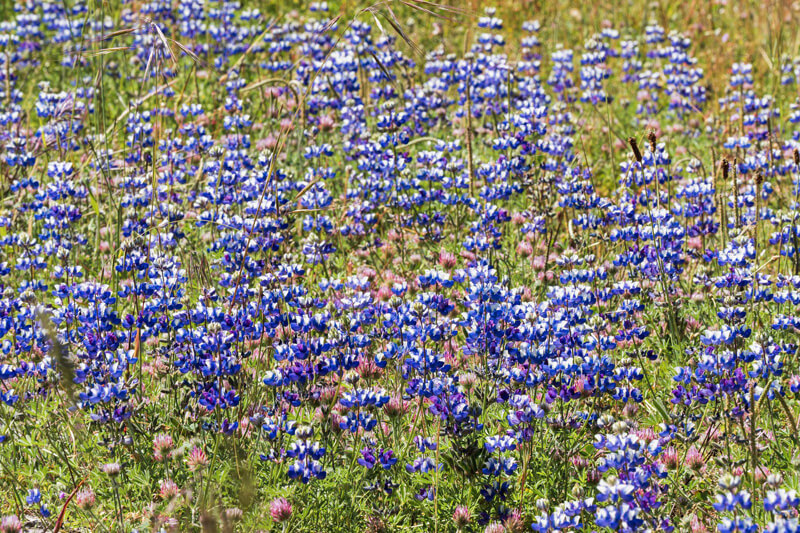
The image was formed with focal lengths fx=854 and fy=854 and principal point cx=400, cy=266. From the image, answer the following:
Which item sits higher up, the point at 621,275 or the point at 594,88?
the point at 594,88

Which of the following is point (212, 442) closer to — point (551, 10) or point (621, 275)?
point (621, 275)

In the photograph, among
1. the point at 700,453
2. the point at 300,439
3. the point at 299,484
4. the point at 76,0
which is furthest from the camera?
the point at 76,0

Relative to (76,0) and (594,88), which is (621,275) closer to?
(594,88)

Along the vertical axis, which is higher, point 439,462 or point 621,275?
point 621,275

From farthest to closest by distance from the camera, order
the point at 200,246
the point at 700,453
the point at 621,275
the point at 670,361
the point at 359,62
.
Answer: the point at 359,62 → the point at 200,246 → the point at 621,275 → the point at 670,361 → the point at 700,453

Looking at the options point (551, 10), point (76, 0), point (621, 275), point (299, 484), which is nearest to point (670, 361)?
point (621, 275)

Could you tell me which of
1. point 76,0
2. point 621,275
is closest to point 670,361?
point 621,275

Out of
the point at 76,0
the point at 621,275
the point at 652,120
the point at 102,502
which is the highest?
the point at 76,0

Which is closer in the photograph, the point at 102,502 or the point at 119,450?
the point at 102,502

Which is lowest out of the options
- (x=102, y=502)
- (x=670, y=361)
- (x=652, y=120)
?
(x=102, y=502)
